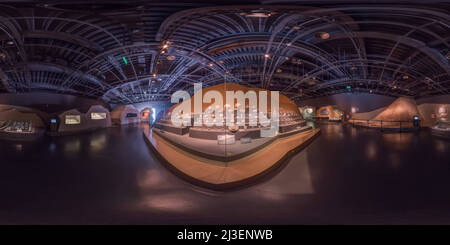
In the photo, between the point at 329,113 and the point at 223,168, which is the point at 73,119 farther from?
the point at 329,113

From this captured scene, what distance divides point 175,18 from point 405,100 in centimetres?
840

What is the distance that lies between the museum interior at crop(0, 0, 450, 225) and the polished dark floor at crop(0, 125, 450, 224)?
0.02 metres

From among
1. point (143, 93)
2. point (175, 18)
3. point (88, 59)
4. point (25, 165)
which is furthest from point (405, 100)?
point (25, 165)

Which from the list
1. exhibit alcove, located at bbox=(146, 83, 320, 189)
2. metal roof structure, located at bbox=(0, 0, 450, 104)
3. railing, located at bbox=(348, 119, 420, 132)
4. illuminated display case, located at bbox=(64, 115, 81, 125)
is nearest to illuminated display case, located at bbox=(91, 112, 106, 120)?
illuminated display case, located at bbox=(64, 115, 81, 125)

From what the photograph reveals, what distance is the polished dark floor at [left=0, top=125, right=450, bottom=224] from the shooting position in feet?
5.57

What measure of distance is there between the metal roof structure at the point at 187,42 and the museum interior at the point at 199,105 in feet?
0.11

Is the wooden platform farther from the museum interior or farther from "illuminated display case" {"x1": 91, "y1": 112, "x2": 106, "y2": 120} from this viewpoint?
"illuminated display case" {"x1": 91, "y1": 112, "x2": 106, "y2": 120}

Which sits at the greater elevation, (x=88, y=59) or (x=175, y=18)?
(x=175, y=18)

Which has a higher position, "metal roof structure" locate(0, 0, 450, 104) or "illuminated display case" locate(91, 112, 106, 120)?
"metal roof structure" locate(0, 0, 450, 104)

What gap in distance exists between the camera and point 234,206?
6.10 feet

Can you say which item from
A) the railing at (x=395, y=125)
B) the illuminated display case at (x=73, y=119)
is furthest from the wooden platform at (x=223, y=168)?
the railing at (x=395, y=125)

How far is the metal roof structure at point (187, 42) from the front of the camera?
270cm

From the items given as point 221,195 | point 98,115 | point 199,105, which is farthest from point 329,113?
point 98,115

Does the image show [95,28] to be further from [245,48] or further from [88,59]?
[245,48]
